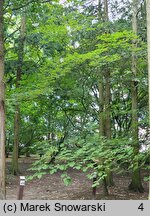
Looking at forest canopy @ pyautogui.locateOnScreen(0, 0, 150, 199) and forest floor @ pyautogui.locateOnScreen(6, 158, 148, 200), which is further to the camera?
forest floor @ pyautogui.locateOnScreen(6, 158, 148, 200)

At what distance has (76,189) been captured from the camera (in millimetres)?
10102

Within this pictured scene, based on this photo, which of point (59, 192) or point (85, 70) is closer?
point (85, 70)

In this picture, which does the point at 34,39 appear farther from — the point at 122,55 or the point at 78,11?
the point at 122,55

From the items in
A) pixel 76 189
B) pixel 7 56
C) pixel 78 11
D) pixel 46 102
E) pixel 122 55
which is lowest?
pixel 76 189

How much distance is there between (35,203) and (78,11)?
801cm

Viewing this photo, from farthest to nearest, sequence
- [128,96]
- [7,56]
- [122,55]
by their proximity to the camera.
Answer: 1. [128,96]
2. [7,56]
3. [122,55]

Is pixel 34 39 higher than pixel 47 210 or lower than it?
higher

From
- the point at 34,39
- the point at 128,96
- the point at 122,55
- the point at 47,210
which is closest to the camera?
the point at 47,210

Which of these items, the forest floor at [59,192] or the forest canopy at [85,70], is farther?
the forest floor at [59,192]

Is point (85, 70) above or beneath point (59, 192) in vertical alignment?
above

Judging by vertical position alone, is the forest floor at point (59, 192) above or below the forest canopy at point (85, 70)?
below

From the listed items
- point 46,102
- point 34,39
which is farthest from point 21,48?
point 46,102

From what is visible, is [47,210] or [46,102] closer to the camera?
[47,210]

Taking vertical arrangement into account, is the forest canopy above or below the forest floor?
above
